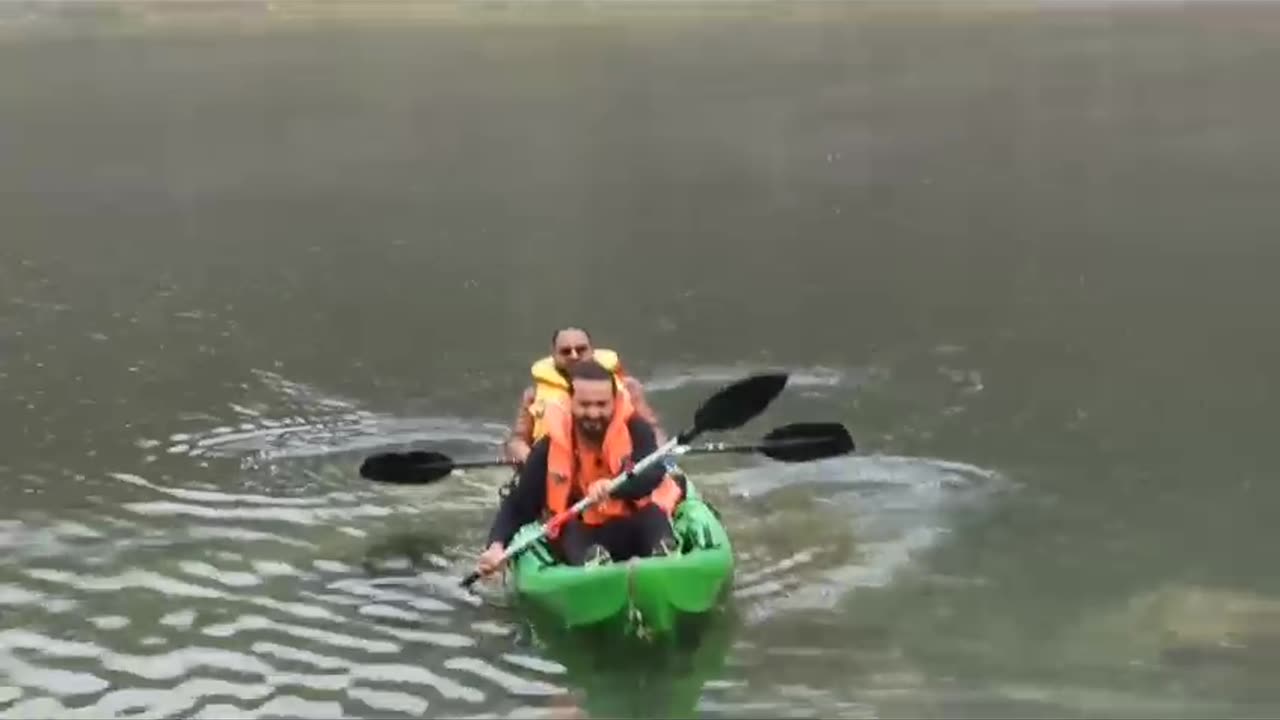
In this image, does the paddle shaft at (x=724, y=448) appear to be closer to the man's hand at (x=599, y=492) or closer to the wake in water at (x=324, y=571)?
the wake in water at (x=324, y=571)

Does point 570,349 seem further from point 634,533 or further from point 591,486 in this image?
point 634,533

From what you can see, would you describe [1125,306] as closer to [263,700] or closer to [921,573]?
[921,573]

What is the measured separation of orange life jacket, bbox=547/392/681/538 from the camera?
10.2m

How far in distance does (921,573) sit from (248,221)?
14.8m

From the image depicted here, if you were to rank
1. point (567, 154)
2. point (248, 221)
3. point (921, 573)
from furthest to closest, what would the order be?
point (567, 154), point (248, 221), point (921, 573)

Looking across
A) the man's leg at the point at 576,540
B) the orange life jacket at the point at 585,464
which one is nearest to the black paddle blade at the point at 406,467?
the orange life jacket at the point at 585,464

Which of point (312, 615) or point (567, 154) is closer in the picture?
point (312, 615)

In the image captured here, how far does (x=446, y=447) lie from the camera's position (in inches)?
555

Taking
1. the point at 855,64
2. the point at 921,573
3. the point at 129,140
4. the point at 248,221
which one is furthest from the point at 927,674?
the point at 855,64

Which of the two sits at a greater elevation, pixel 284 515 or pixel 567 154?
pixel 567 154

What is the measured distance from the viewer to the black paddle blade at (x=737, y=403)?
1081cm

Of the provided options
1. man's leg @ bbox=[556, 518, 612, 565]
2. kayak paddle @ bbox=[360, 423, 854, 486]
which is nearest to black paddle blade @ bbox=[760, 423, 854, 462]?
kayak paddle @ bbox=[360, 423, 854, 486]

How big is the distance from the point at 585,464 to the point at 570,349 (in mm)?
1445

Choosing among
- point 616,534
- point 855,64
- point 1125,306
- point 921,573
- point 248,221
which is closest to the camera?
point 616,534
